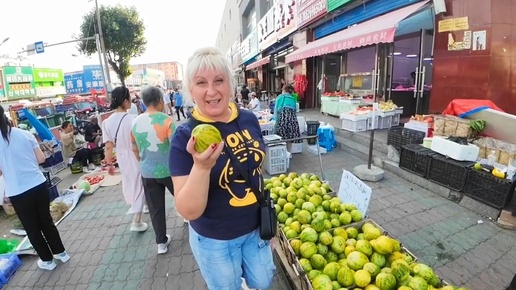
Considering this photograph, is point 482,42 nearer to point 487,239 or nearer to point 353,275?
point 487,239

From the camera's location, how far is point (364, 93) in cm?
1020

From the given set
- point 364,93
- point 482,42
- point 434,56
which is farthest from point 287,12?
point 482,42

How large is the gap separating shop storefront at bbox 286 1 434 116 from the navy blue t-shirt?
18.2 ft

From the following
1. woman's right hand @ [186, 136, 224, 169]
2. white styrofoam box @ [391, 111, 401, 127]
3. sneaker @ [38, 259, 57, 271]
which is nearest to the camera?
woman's right hand @ [186, 136, 224, 169]

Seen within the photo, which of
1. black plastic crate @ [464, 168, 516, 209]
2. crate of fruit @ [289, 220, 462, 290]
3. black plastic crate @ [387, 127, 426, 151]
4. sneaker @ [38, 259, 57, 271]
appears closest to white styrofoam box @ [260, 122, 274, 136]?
black plastic crate @ [387, 127, 426, 151]

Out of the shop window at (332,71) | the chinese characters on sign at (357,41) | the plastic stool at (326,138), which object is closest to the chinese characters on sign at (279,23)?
the shop window at (332,71)

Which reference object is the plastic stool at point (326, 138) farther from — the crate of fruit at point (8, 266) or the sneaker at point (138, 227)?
the crate of fruit at point (8, 266)

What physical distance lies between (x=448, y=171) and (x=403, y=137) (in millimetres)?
1328

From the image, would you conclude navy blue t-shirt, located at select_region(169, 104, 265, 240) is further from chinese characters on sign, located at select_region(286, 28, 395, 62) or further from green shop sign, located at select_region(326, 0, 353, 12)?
green shop sign, located at select_region(326, 0, 353, 12)

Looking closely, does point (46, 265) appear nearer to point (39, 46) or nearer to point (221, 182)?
point (221, 182)

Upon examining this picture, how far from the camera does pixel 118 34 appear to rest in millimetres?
25875


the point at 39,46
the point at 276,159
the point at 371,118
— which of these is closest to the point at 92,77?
the point at 39,46

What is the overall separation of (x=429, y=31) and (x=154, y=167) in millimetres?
9394

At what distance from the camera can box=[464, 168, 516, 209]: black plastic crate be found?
350 centimetres
